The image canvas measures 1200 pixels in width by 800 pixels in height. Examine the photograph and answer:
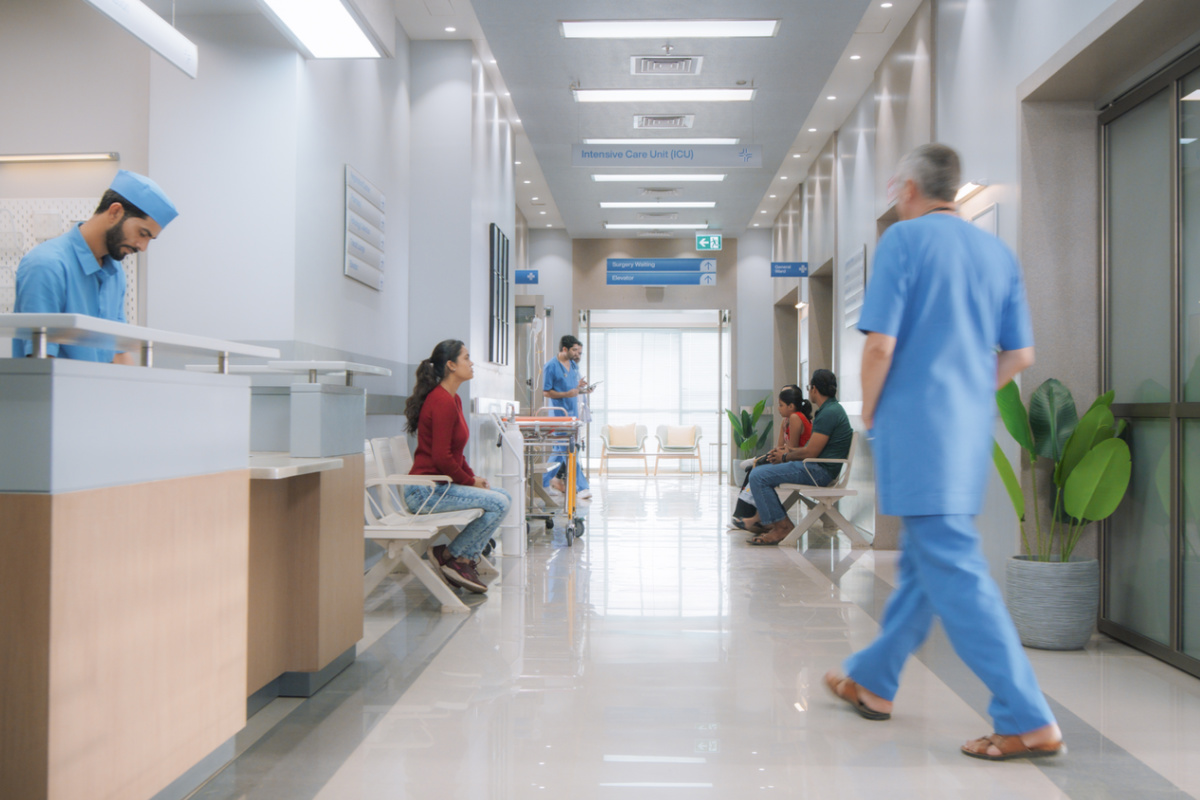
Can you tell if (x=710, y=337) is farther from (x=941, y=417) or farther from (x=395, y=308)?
(x=941, y=417)

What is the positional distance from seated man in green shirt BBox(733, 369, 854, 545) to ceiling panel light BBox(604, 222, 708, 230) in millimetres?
6257

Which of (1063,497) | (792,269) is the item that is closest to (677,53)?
(1063,497)

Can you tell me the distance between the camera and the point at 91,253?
105 inches

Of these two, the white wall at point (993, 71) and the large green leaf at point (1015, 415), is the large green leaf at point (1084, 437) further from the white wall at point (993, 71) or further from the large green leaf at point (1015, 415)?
the white wall at point (993, 71)

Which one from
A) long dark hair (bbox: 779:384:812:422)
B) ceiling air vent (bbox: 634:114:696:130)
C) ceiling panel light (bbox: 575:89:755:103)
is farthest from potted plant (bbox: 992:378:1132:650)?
ceiling air vent (bbox: 634:114:696:130)

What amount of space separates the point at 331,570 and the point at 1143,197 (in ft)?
11.9

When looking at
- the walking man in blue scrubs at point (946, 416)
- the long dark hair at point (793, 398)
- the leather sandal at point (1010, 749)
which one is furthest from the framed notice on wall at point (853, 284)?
the leather sandal at point (1010, 749)

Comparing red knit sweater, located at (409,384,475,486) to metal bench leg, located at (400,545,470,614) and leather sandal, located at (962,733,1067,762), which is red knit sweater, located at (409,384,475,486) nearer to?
metal bench leg, located at (400,545,470,614)

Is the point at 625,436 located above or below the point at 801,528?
above

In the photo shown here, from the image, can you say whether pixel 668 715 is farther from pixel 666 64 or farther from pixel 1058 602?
pixel 666 64

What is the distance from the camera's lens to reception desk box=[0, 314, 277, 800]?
1567 millimetres

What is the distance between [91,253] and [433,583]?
220 cm

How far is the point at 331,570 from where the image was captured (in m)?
3.04

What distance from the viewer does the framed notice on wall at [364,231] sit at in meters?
5.09
